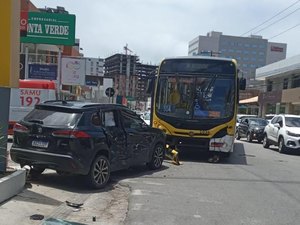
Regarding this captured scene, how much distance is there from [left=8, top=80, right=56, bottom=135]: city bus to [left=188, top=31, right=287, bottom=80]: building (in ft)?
134

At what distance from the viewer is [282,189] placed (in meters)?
10.7

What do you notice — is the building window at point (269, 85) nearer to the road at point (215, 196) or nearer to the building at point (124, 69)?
the building at point (124, 69)

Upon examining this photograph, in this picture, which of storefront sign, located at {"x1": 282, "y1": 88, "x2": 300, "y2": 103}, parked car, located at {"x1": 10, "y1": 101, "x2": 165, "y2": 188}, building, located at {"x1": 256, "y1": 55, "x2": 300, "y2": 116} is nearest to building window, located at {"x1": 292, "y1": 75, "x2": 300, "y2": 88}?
building, located at {"x1": 256, "y1": 55, "x2": 300, "y2": 116}

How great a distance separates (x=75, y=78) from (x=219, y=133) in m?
15.1

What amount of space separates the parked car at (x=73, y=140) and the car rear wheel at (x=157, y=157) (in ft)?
6.19

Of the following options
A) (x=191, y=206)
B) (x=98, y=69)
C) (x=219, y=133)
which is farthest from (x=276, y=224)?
(x=98, y=69)

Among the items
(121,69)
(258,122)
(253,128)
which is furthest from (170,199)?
(121,69)

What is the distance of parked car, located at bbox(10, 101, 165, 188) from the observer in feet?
30.2

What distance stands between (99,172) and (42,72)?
1934cm

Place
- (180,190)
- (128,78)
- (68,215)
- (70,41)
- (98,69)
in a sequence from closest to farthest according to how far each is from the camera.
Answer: (68,215) → (180,190) → (70,41) → (98,69) → (128,78)

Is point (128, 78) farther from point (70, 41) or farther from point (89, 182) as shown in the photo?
point (89, 182)

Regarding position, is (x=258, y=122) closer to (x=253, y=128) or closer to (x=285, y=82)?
(x=253, y=128)

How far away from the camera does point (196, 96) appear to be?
15391 mm

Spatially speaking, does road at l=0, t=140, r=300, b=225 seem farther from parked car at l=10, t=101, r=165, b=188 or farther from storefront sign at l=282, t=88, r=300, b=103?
storefront sign at l=282, t=88, r=300, b=103
